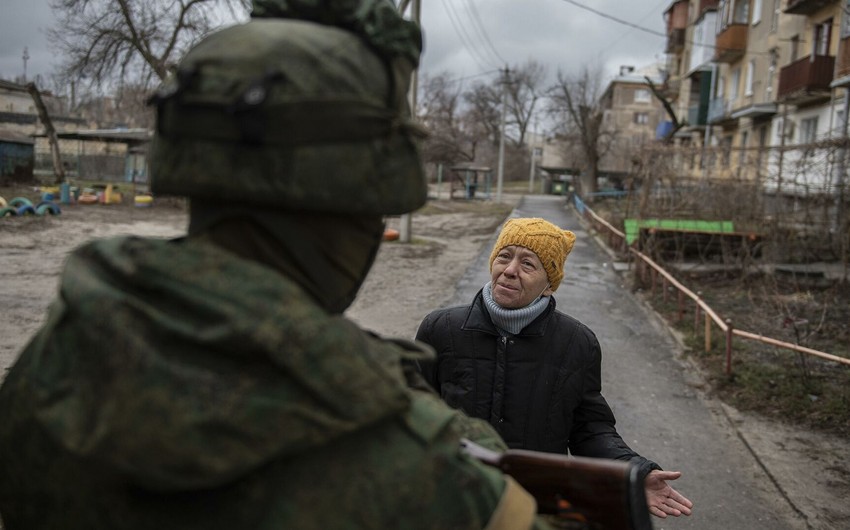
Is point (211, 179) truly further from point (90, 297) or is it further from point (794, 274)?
point (794, 274)

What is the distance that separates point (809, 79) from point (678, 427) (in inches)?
805

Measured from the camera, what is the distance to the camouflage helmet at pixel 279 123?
2.73ft

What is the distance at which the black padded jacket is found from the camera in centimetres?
241

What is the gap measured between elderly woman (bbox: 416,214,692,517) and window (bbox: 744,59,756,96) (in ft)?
105

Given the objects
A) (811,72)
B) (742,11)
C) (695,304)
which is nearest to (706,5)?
(742,11)

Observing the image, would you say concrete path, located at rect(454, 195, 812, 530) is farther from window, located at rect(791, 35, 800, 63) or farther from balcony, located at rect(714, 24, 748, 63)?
balcony, located at rect(714, 24, 748, 63)

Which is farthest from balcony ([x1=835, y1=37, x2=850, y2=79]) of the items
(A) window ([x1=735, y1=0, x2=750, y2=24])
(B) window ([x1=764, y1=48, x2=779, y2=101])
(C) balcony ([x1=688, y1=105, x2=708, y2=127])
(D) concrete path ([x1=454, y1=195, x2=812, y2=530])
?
(C) balcony ([x1=688, y1=105, x2=708, y2=127])

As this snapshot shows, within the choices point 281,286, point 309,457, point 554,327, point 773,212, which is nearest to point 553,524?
point 309,457

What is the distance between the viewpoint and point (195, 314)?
2.55 ft

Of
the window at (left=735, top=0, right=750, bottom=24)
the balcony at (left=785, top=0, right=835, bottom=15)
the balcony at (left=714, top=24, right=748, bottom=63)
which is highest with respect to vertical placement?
the window at (left=735, top=0, right=750, bottom=24)

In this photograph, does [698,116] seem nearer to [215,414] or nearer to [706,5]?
[706,5]

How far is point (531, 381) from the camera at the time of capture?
2.46 metres

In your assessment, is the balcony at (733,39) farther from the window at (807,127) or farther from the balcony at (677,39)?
the balcony at (677,39)

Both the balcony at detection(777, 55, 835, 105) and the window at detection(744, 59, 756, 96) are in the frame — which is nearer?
the balcony at detection(777, 55, 835, 105)
